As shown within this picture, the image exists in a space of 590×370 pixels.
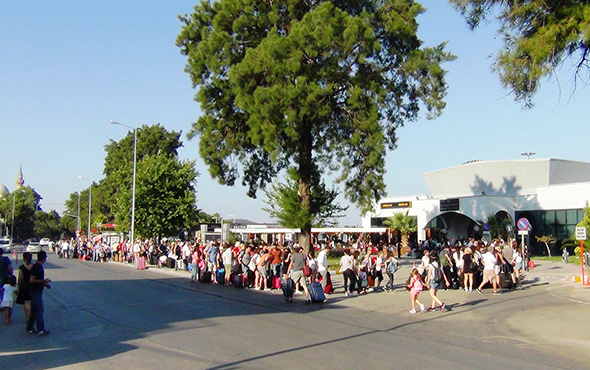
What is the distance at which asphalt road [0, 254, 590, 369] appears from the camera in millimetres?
8969

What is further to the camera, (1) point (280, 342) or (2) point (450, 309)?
(2) point (450, 309)

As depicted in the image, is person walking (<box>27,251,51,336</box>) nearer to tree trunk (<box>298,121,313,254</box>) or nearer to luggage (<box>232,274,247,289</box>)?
luggage (<box>232,274,247,289</box>)

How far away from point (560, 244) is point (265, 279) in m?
30.8

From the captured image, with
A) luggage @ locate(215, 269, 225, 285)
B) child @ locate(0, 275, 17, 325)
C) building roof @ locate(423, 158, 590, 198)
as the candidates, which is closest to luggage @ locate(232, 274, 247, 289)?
luggage @ locate(215, 269, 225, 285)

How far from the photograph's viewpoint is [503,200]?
150ft

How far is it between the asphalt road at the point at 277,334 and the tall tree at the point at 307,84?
39.8 ft

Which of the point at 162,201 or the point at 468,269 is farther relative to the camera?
the point at 162,201

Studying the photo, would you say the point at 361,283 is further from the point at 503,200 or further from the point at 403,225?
the point at 403,225

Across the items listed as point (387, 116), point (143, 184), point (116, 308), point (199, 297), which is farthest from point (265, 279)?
point (143, 184)

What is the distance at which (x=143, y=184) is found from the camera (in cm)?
4291

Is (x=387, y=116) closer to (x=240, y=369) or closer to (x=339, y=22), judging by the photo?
(x=339, y=22)

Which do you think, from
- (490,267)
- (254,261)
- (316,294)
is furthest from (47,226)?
(490,267)

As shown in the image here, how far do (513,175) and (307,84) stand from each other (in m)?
27.7

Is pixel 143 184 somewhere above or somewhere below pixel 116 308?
above
